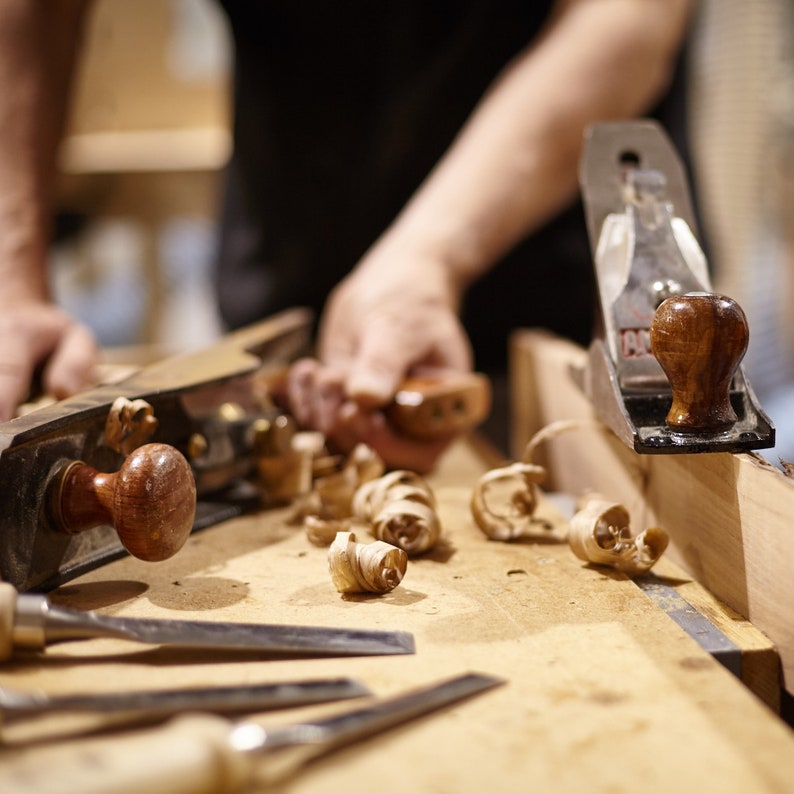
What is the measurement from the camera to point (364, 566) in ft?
2.00

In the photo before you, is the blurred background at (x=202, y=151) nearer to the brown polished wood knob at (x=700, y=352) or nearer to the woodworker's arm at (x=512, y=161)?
the woodworker's arm at (x=512, y=161)

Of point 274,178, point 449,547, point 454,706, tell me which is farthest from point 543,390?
point 274,178

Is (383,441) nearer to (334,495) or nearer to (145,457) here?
(334,495)

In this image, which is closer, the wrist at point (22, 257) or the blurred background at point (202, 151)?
the wrist at point (22, 257)

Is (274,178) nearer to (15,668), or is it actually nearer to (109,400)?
(109,400)

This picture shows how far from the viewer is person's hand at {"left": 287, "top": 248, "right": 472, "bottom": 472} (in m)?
0.95

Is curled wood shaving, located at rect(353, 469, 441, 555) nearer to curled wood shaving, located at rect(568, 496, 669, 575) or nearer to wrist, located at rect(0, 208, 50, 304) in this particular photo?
curled wood shaving, located at rect(568, 496, 669, 575)

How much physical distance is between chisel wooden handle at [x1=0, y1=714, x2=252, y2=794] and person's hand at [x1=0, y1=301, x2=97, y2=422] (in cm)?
52

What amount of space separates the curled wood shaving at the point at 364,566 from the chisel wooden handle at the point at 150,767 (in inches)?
8.8

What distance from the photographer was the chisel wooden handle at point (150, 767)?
1.14 ft

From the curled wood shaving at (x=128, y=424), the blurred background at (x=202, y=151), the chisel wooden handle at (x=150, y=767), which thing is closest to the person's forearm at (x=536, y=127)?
the curled wood shaving at (x=128, y=424)

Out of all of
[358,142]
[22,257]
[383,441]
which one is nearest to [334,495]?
[383,441]

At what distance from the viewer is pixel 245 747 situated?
1.30 ft

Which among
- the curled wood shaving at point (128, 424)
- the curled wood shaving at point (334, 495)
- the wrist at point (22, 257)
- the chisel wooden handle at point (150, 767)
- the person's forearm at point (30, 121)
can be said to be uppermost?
the person's forearm at point (30, 121)
